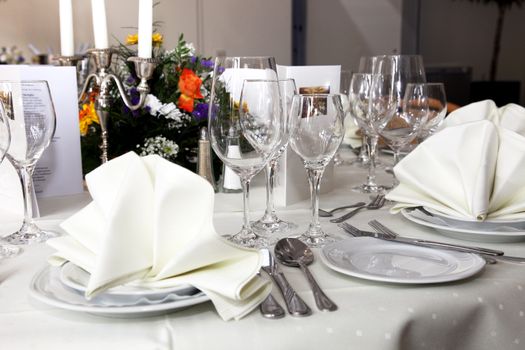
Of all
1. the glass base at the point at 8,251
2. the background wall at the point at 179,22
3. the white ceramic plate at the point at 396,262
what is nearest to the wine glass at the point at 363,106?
the white ceramic plate at the point at 396,262

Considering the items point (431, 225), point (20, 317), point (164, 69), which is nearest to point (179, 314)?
point (20, 317)

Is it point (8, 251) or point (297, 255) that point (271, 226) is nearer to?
point (297, 255)

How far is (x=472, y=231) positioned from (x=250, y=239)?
338 mm

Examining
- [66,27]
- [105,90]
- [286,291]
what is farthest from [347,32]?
[286,291]

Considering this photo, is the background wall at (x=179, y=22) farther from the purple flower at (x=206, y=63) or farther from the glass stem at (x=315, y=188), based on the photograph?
the glass stem at (x=315, y=188)

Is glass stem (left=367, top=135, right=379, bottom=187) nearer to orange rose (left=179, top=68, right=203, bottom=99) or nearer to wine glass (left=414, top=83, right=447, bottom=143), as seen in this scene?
wine glass (left=414, top=83, right=447, bottom=143)

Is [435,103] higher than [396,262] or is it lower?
higher

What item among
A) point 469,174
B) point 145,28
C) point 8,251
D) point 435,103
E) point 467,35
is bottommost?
point 8,251

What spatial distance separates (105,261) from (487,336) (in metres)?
0.46

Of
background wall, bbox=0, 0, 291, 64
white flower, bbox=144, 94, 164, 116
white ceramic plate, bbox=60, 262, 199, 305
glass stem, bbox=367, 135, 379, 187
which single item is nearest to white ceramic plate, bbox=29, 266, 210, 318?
white ceramic plate, bbox=60, 262, 199, 305

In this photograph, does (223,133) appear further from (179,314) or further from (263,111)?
(179,314)

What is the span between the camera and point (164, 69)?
1.45 metres

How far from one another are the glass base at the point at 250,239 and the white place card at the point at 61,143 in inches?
19.6

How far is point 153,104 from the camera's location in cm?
135
